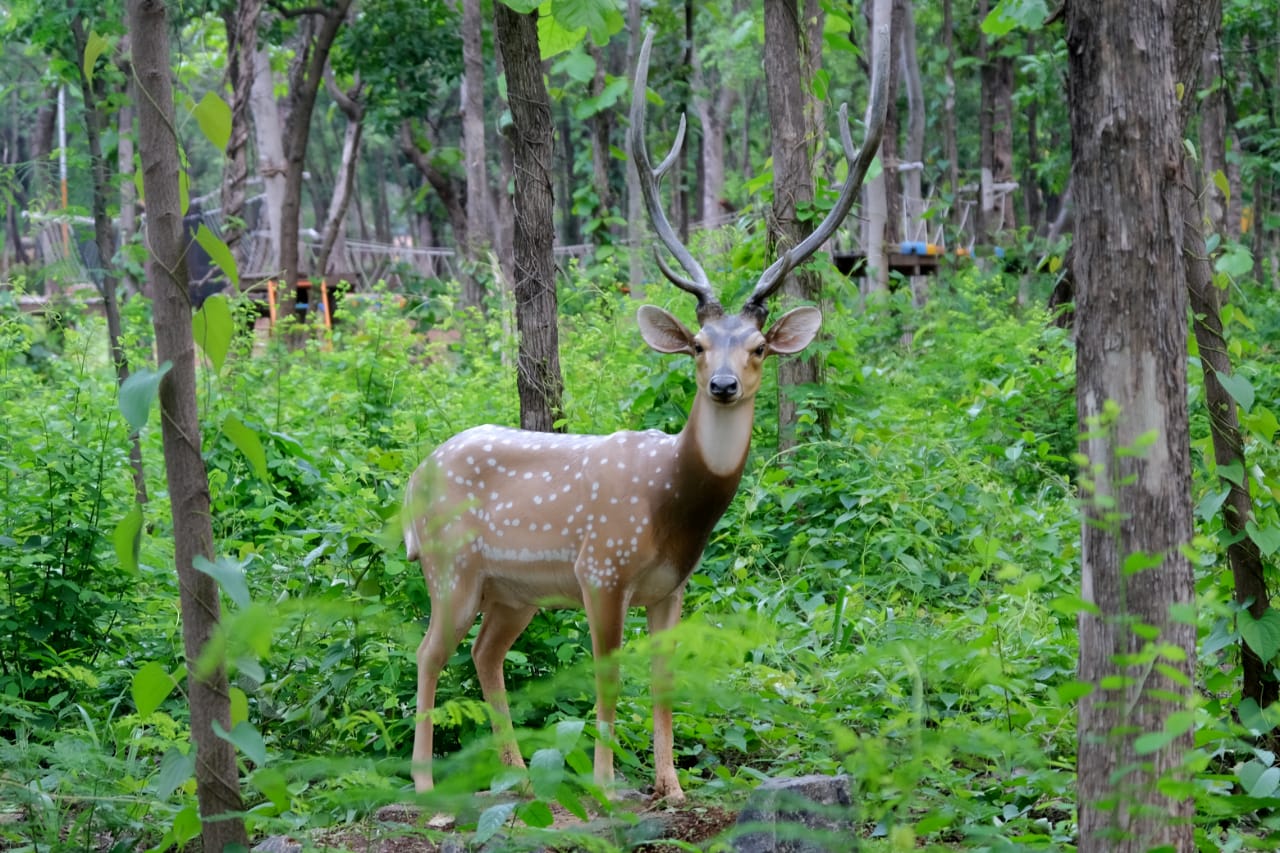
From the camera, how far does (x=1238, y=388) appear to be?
143 inches

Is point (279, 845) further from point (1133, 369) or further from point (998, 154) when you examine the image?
point (998, 154)

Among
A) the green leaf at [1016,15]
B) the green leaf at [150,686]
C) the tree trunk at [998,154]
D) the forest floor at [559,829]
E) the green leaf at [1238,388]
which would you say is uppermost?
the tree trunk at [998,154]

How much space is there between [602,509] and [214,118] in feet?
6.57

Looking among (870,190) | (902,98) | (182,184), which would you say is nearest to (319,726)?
(182,184)

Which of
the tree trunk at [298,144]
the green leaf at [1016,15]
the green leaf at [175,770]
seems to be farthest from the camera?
the tree trunk at [298,144]

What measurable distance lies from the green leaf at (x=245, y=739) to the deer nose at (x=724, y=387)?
190 centimetres

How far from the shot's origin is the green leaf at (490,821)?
9.77 ft

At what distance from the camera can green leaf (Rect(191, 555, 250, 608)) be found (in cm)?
260

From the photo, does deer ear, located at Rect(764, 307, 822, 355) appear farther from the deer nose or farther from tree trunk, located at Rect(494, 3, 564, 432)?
tree trunk, located at Rect(494, 3, 564, 432)

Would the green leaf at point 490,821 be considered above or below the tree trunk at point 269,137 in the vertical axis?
below

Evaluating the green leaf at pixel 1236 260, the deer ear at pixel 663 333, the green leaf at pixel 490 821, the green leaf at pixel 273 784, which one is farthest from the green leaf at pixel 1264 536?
the green leaf at pixel 273 784

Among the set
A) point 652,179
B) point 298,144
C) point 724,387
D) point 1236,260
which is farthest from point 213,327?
point 298,144

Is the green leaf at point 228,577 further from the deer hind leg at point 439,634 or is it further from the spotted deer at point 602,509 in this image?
the deer hind leg at point 439,634

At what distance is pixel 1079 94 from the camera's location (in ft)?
9.56
